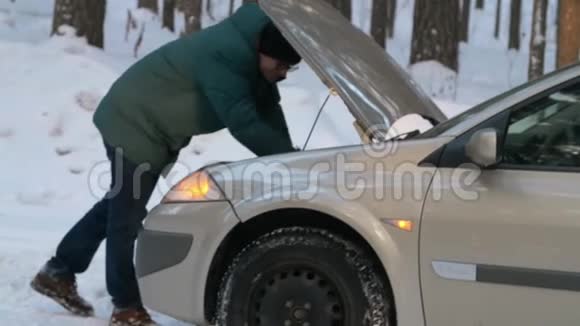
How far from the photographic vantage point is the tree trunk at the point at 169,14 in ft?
55.7

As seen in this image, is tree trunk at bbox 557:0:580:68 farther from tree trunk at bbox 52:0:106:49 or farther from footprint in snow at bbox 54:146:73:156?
tree trunk at bbox 52:0:106:49

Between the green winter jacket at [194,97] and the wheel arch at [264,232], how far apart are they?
0.49 meters

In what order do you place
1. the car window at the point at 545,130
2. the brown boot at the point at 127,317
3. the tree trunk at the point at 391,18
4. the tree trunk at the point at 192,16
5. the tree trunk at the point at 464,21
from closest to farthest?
the car window at the point at 545,130
the brown boot at the point at 127,317
the tree trunk at the point at 192,16
the tree trunk at the point at 464,21
the tree trunk at the point at 391,18

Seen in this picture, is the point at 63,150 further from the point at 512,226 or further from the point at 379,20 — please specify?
the point at 379,20

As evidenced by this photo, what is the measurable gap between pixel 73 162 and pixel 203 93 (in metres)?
3.94

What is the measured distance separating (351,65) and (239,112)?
69 centimetres

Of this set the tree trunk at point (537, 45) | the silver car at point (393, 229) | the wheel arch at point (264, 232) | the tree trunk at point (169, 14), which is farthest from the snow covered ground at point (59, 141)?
the tree trunk at point (169, 14)

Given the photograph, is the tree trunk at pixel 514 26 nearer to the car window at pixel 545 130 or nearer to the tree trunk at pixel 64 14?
the tree trunk at pixel 64 14

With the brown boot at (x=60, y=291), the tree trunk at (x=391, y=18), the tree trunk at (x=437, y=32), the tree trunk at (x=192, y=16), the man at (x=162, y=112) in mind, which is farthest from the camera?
the tree trunk at (x=391, y=18)

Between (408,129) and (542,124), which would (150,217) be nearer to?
(408,129)

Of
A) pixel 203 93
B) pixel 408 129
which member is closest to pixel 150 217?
pixel 203 93

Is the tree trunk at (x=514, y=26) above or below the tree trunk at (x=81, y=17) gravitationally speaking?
below

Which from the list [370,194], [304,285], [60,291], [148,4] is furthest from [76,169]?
[148,4]

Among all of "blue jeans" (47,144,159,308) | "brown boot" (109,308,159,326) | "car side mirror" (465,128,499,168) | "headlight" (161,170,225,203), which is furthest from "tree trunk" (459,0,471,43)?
"car side mirror" (465,128,499,168)
